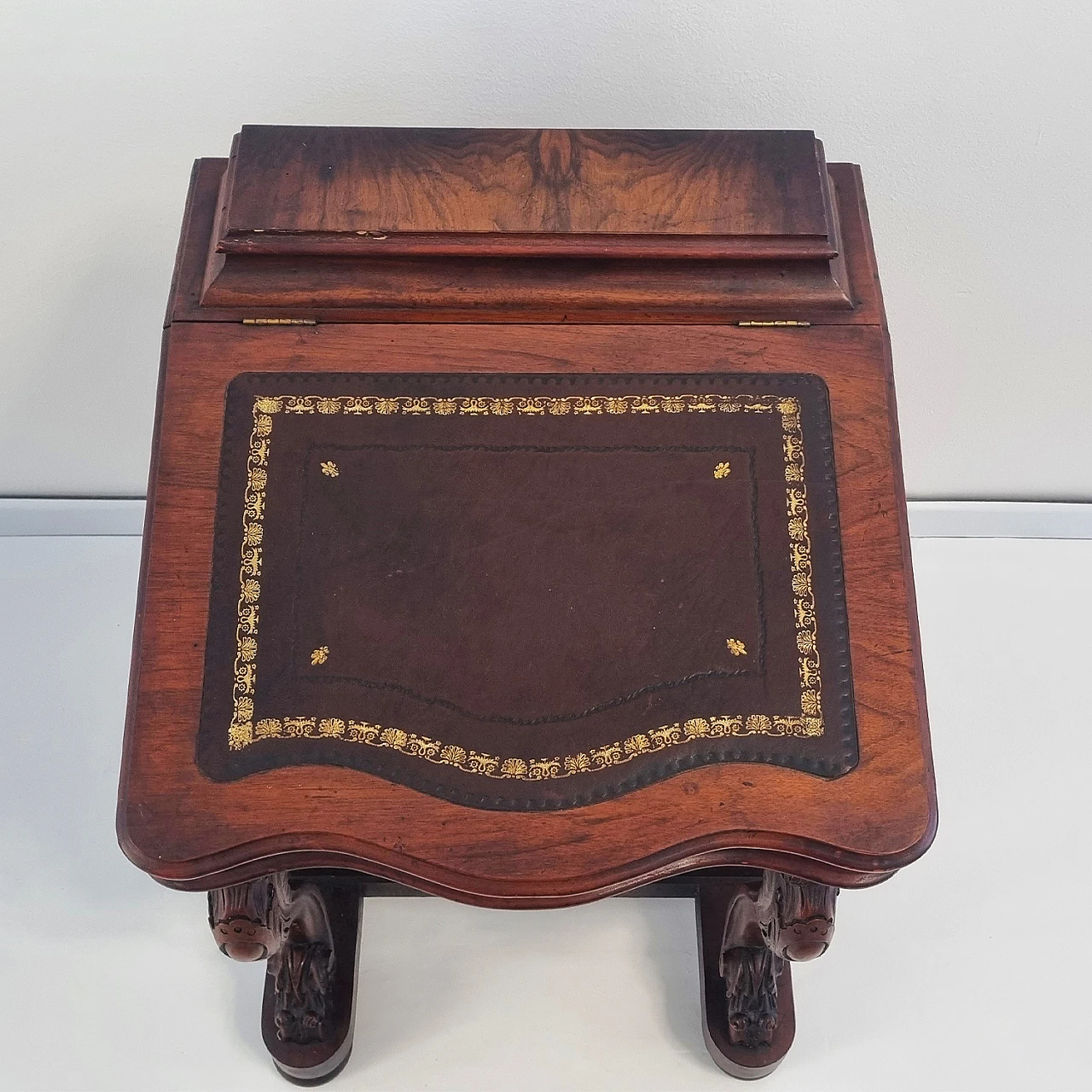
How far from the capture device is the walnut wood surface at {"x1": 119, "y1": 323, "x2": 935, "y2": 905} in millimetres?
1051

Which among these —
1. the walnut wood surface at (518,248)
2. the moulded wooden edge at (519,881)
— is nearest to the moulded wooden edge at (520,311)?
the walnut wood surface at (518,248)

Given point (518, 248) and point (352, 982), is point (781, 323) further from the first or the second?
point (352, 982)

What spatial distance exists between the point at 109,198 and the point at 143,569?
2.11 feet

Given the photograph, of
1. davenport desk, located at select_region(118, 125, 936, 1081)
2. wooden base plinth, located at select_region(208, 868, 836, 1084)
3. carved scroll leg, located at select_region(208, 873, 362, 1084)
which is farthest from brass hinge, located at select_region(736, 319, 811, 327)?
carved scroll leg, located at select_region(208, 873, 362, 1084)

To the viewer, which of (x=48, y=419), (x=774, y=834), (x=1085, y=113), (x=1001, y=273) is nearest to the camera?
(x=774, y=834)

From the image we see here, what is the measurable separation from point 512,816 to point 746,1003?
0.58 metres

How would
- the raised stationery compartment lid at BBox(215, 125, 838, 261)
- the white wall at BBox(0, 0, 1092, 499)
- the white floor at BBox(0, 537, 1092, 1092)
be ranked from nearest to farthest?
the raised stationery compartment lid at BBox(215, 125, 838, 261) → the white wall at BBox(0, 0, 1092, 499) → the white floor at BBox(0, 537, 1092, 1092)

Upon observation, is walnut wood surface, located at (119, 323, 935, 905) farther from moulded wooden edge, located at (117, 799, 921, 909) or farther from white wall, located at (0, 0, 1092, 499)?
white wall, located at (0, 0, 1092, 499)

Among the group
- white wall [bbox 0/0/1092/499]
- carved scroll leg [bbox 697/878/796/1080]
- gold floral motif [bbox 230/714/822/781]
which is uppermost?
white wall [bbox 0/0/1092/499]

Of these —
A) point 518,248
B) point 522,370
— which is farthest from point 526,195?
point 522,370

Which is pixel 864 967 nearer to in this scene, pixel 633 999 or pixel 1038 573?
pixel 633 999

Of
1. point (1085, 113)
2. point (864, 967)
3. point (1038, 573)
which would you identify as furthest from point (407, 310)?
point (1038, 573)

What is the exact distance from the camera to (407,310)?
1.21 meters

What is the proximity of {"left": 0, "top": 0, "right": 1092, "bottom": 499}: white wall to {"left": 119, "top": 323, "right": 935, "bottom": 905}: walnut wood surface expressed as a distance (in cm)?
47
